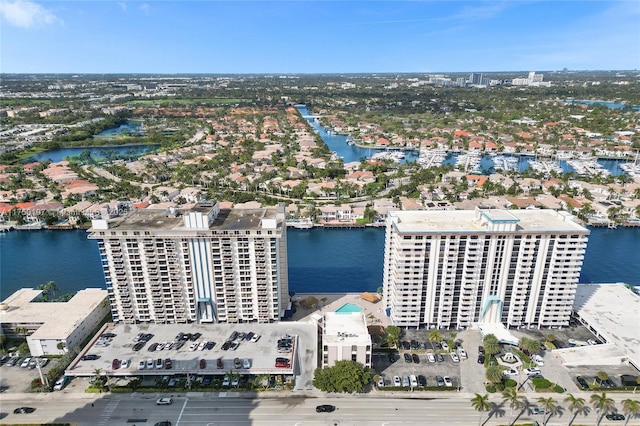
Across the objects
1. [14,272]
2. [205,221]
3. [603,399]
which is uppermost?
[205,221]

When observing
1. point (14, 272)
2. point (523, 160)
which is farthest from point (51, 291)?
point (523, 160)

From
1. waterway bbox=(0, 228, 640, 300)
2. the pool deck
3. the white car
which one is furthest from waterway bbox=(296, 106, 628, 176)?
the white car

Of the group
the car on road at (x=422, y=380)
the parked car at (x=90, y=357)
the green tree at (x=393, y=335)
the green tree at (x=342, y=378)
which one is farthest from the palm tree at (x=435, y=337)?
the parked car at (x=90, y=357)

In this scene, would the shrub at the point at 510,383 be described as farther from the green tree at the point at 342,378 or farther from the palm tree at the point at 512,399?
the green tree at the point at 342,378

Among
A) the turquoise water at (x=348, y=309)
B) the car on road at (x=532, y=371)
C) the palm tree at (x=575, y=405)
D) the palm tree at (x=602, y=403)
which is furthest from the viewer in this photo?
the turquoise water at (x=348, y=309)

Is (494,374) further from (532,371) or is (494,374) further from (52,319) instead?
(52,319)

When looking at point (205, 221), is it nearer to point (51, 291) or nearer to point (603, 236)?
point (51, 291)

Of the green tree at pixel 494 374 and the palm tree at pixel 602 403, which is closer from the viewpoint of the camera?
the palm tree at pixel 602 403
